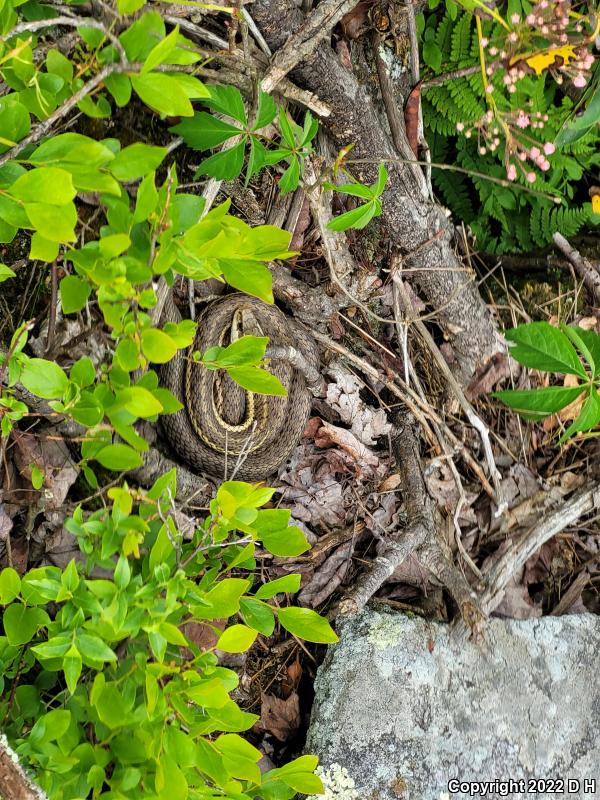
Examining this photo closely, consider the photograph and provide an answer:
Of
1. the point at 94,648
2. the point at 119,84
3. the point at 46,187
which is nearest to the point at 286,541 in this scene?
the point at 94,648

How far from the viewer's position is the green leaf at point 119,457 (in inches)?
74.9

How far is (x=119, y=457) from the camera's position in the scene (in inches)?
75.4

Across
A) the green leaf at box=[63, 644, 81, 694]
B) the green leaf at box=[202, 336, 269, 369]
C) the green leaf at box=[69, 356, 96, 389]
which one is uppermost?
the green leaf at box=[202, 336, 269, 369]

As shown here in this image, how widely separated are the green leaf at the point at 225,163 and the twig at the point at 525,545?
230 centimetres

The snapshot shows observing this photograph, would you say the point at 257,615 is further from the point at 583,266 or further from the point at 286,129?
the point at 583,266

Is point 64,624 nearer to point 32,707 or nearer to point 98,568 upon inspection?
point 32,707

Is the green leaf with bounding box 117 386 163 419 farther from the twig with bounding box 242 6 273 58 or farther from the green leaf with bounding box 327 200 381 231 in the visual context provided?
the twig with bounding box 242 6 273 58

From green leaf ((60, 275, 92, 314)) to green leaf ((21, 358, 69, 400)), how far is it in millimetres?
175

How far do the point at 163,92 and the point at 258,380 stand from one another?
0.78 metres

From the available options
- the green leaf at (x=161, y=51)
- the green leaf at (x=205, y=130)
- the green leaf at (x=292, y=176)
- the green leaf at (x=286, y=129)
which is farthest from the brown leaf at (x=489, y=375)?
the green leaf at (x=161, y=51)

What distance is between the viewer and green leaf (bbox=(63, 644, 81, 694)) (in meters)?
1.71

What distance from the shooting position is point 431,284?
349 centimetres

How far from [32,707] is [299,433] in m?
1.74

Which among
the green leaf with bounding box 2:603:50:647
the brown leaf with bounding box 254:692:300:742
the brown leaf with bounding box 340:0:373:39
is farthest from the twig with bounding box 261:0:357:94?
the brown leaf with bounding box 254:692:300:742
